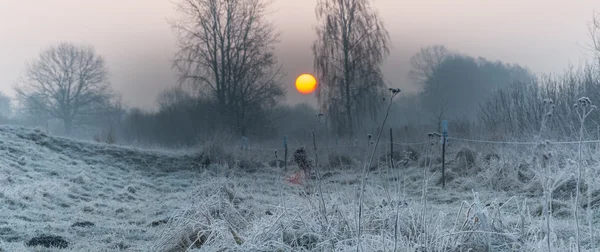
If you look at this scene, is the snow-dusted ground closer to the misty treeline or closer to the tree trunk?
the misty treeline

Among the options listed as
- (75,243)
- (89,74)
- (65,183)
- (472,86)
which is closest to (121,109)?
(89,74)

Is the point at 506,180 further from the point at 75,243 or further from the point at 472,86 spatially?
the point at 472,86

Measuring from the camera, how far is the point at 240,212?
565 centimetres

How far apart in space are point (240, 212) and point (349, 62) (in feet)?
63.7

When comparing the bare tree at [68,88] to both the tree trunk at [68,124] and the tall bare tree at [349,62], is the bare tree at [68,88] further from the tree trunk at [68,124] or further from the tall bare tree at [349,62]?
the tall bare tree at [349,62]

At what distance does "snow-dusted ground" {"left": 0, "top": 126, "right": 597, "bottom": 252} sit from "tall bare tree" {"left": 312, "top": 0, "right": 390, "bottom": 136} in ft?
34.0

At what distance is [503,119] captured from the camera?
44.0 ft

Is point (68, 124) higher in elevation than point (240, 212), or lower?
higher

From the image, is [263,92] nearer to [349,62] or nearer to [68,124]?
[349,62]

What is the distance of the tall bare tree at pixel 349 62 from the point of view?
24281 millimetres

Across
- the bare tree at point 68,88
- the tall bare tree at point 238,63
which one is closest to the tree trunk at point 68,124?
the bare tree at point 68,88

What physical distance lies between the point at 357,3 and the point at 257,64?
580 cm

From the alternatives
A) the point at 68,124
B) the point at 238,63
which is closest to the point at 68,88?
the point at 68,124

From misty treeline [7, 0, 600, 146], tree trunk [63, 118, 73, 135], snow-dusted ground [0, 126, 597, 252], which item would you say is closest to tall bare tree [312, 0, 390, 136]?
misty treeline [7, 0, 600, 146]
